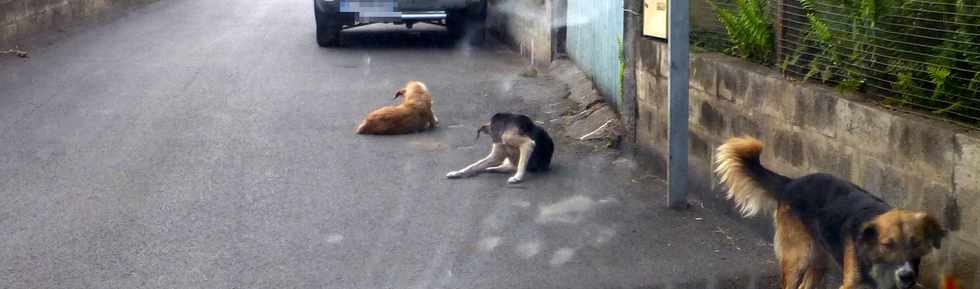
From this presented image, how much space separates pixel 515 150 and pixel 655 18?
4.46ft

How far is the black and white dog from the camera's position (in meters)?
8.35

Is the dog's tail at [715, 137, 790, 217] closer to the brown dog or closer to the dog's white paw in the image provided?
the dog's white paw

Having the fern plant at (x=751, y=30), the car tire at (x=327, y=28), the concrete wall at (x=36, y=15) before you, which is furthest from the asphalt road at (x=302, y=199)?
the car tire at (x=327, y=28)

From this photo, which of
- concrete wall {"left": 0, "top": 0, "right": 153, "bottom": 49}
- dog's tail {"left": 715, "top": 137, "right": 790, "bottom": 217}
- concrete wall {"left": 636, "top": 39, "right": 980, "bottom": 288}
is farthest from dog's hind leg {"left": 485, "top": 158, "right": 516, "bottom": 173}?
concrete wall {"left": 0, "top": 0, "right": 153, "bottom": 49}

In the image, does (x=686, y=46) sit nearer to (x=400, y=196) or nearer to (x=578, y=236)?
(x=578, y=236)

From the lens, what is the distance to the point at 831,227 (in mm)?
4883

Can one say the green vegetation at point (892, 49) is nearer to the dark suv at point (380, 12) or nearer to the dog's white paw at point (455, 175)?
the dog's white paw at point (455, 175)

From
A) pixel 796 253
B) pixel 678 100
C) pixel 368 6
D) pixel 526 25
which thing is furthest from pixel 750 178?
pixel 368 6

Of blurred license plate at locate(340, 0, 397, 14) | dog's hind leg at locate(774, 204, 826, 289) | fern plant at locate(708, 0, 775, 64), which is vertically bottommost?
blurred license plate at locate(340, 0, 397, 14)

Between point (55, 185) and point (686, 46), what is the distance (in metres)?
4.24

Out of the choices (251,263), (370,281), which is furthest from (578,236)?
(251,263)

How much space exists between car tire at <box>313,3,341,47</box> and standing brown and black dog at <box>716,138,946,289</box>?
36.3 feet

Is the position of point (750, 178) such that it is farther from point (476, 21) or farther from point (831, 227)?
point (476, 21)

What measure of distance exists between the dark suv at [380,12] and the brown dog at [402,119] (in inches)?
213
